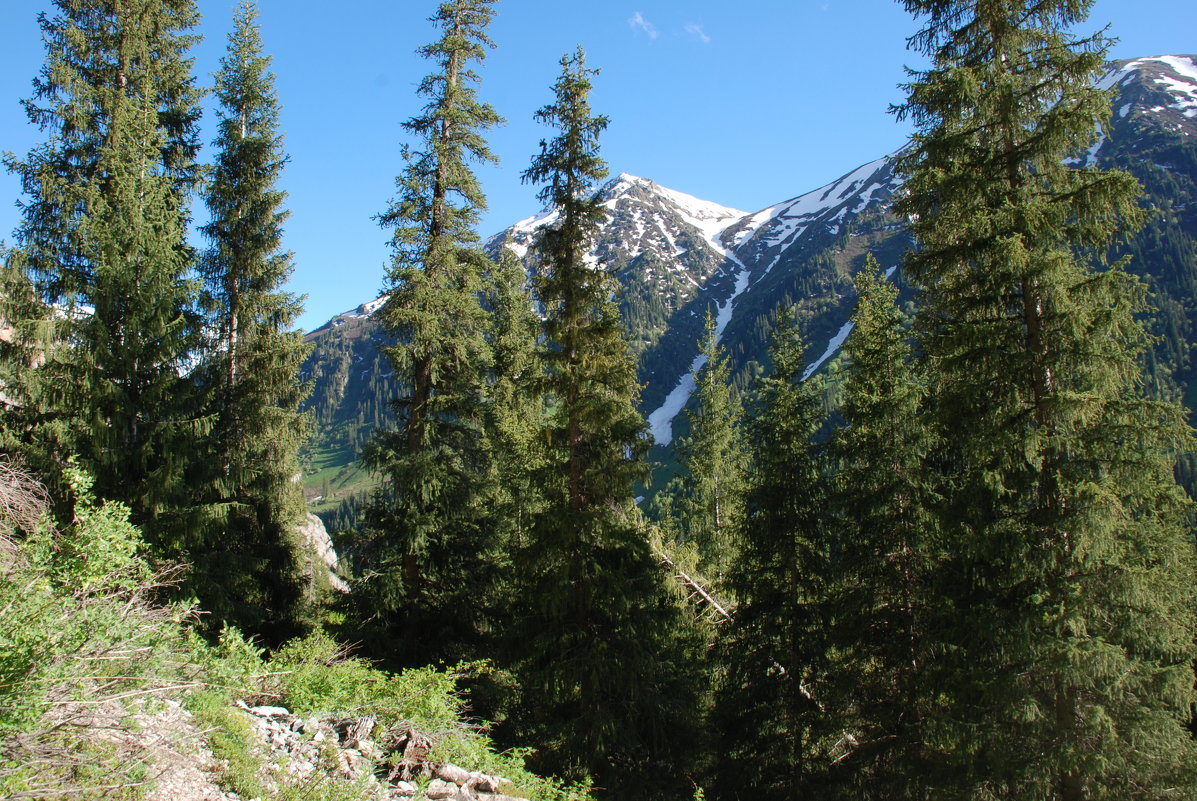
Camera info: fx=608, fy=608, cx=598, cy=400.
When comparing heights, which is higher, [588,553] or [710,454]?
[710,454]

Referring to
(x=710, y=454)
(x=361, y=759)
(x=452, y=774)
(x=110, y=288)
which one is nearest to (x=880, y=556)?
(x=452, y=774)

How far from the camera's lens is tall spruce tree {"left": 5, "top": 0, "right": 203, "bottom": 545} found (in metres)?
11.2

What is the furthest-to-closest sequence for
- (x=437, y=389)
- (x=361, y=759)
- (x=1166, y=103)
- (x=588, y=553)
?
1. (x=1166, y=103)
2. (x=437, y=389)
3. (x=588, y=553)
4. (x=361, y=759)

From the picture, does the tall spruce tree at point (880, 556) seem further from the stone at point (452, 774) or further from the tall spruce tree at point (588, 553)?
the stone at point (452, 774)

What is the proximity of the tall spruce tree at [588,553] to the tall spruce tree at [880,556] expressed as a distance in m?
3.05

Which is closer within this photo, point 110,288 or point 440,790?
point 440,790

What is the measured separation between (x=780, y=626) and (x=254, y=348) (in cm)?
1304

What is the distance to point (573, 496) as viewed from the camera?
1143cm

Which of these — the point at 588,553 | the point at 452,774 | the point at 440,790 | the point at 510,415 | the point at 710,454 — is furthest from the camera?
the point at 710,454

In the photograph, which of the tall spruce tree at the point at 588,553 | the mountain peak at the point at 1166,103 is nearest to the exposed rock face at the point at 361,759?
the tall spruce tree at the point at 588,553

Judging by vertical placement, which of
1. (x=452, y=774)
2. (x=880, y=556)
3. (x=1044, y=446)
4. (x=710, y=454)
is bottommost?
(x=452, y=774)

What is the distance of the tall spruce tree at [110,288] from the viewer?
1118 cm

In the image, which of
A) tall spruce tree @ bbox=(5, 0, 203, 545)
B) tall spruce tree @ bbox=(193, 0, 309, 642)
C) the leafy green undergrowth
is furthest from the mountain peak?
the leafy green undergrowth

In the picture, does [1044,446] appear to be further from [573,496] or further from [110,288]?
[110,288]
